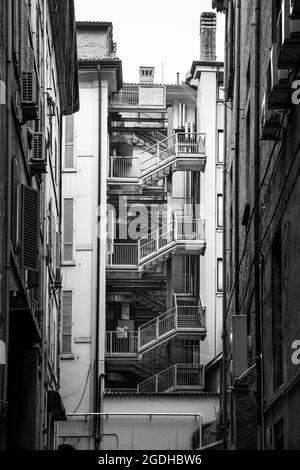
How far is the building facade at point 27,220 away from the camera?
56.0 feet

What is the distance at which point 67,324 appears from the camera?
150ft

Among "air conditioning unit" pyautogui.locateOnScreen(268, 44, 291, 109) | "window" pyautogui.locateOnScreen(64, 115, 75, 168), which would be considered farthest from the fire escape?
"air conditioning unit" pyautogui.locateOnScreen(268, 44, 291, 109)

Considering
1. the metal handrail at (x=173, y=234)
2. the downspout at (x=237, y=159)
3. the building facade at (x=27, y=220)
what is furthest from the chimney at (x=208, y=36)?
the downspout at (x=237, y=159)

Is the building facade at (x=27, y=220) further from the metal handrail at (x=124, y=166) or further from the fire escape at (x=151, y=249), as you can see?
the metal handrail at (x=124, y=166)

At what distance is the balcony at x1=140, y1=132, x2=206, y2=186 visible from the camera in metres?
47.8

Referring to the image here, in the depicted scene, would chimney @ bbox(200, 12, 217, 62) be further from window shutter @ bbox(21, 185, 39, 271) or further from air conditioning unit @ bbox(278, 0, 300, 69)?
air conditioning unit @ bbox(278, 0, 300, 69)

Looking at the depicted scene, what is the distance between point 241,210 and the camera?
25.3 m

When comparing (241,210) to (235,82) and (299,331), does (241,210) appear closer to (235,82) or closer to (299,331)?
(235,82)

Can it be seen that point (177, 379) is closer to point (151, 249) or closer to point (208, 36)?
point (151, 249)

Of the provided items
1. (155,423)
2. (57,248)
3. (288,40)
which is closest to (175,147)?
(155,423)

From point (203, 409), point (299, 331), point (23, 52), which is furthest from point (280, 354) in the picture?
point (203, 409)

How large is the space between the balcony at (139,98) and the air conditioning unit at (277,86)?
36837mm

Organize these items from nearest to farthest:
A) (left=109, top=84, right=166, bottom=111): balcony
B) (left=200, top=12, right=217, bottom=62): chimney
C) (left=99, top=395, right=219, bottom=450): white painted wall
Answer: (left=99, top=395, right=219, bottom=450): white painted wall
(left=200, top=12, right=217, bottom=62): chimney
(left=109, top=84, right=166, bottom=111): balcony

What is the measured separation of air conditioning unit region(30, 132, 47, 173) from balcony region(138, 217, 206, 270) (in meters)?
24.3
